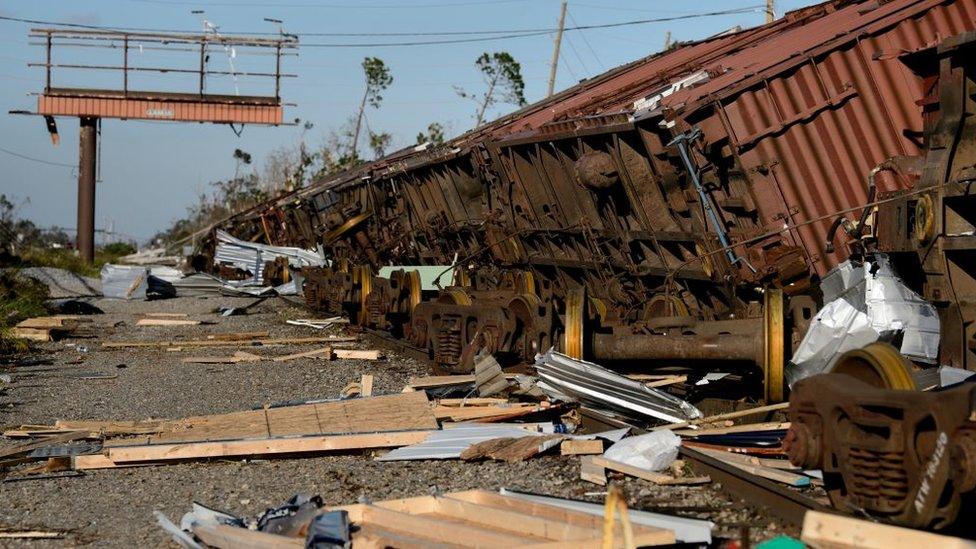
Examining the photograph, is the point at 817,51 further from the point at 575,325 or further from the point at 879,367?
the point at 879,367

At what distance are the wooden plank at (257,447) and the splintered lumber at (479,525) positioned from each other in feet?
7.21

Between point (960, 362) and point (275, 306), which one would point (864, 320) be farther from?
point (275, 306)

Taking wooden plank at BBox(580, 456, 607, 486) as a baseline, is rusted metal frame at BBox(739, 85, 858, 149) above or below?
above

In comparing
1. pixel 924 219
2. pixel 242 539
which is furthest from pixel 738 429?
pixel 242 539

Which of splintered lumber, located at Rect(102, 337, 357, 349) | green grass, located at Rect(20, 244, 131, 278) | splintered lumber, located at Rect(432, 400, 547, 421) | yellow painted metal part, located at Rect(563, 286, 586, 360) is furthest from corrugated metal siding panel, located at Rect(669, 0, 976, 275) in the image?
green grass, located at Rect(20, 244, 131, 278)

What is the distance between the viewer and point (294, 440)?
762 cm

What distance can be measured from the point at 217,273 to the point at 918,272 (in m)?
27.6

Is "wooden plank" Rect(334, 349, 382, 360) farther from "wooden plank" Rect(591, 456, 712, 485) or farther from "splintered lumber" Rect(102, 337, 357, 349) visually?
"wooden plank" Rect(591, 456, 712, 485)

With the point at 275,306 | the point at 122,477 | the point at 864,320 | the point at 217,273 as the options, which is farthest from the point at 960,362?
the point at 217,273

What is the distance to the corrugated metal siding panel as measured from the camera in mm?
8992

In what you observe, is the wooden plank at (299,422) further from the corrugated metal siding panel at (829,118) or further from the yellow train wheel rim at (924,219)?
the yellow train wheel rim at (924,219)

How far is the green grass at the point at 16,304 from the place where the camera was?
15086mm

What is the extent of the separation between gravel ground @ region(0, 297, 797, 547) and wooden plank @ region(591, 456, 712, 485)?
0.15 feet

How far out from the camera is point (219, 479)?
698 cm
